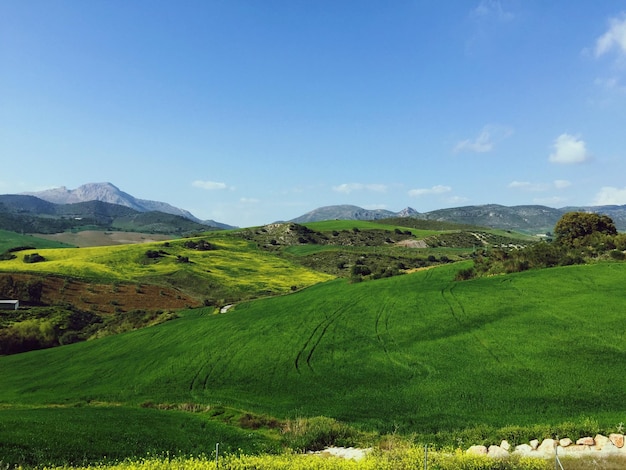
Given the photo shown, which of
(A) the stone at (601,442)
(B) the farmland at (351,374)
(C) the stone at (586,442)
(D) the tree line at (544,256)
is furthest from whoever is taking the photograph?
(D) the tree line at (544,256)

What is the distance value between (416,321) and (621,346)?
19368mm

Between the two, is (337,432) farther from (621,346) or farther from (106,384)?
(106,384)

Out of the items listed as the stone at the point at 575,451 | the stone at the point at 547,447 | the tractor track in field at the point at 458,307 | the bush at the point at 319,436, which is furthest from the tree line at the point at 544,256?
the stone at the point at 575,451

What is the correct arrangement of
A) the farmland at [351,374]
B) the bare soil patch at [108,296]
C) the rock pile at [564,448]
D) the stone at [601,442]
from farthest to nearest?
the bare soil patch at [108,296] → the farmland at [351,374] → the stone at [601,442] → the rock pile at [564,448]

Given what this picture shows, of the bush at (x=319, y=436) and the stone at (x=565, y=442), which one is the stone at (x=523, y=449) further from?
the bush at (x=319, y=436)

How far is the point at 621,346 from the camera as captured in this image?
118 ft

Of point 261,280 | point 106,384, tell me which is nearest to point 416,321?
point 106,384

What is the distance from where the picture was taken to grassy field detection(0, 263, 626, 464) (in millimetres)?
30966

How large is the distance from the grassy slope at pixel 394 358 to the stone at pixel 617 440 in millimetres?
4417

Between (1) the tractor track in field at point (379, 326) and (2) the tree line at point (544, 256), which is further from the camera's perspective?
(2) the tree line at point (544, 256)

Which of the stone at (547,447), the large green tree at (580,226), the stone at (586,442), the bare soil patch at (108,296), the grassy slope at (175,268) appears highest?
the large green tree at (580,226)

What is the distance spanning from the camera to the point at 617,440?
2289cm

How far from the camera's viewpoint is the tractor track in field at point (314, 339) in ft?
145

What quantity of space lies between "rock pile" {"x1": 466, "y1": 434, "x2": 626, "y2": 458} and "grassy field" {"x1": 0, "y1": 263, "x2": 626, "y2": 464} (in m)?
0.93
